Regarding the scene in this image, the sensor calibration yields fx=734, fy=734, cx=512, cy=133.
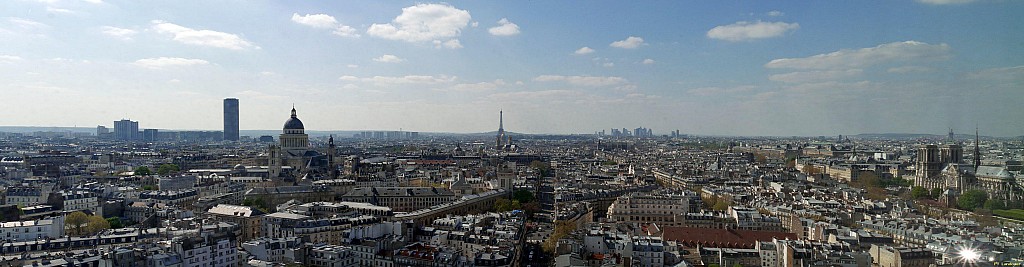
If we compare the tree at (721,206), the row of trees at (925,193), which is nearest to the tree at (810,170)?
the row of trees at (925,193)

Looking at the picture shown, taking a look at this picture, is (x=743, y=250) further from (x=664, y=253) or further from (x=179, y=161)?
(x=179, y=161)

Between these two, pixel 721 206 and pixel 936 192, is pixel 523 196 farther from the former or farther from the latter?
pixel 936 192

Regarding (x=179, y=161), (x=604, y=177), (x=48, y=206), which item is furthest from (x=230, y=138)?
(x=48, y=206)

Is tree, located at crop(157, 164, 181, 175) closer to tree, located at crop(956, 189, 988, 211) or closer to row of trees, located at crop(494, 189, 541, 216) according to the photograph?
row of trees, located at crop(494, 189, 541, 216)

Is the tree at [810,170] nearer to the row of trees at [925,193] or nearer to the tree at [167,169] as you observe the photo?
the row of trees at [925,193]

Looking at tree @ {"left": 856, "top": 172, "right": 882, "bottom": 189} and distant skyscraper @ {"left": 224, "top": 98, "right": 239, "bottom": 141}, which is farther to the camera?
distant skyscraper @ {"left": 224, "top": 98, "right": 239, "bottom": 141}

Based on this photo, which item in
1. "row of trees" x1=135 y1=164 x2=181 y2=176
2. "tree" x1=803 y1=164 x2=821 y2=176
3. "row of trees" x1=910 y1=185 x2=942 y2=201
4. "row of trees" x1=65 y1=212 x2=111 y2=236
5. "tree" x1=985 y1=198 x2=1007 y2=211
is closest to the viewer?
"row of trees" x1=65 y1=212 x2=111 y2=236

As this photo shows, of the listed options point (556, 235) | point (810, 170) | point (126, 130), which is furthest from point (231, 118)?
point (556, 235)

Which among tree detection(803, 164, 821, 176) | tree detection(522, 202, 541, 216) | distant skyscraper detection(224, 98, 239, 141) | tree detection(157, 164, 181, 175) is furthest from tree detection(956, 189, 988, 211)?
distant skyscraper detection(224, 98, 239, 141)
